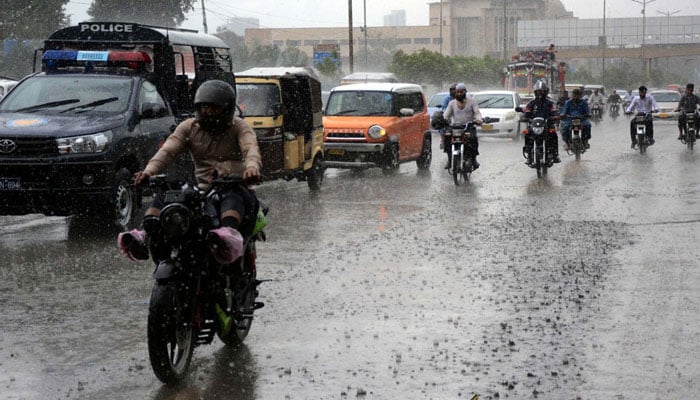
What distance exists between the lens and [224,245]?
648cm

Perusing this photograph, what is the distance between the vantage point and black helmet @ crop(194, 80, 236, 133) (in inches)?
275

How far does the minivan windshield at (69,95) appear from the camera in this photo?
13859mm

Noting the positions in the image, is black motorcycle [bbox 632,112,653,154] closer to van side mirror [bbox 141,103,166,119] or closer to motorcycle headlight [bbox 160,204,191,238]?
van side mirror [bbox 141,103,166,119]

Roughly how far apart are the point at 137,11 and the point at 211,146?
68.8 metres

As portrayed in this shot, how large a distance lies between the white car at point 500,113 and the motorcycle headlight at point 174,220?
30131mm

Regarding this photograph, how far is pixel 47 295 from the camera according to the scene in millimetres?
9398

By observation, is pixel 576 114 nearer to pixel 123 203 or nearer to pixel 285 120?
pixel 285 120

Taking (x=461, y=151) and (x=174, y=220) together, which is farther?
(x=461, y=151)

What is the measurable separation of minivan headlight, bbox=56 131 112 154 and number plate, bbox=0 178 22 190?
1.83ft

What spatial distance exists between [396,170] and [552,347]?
642 inches

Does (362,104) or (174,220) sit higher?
(174,220)

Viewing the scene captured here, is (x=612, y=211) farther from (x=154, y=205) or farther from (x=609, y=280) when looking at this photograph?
(x=154, y=205)

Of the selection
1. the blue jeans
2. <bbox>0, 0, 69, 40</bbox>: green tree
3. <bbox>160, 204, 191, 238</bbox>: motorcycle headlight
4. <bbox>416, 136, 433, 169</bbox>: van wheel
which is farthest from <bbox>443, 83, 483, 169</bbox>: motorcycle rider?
<bbox>0, 0, 69, 40</bbox>: green tree

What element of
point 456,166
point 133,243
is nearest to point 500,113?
point 456,166
